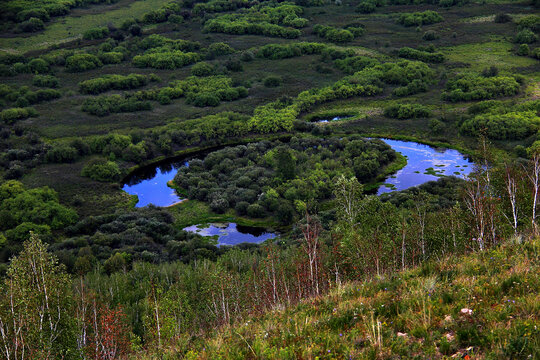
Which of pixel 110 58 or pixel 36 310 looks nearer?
pixel 36 310

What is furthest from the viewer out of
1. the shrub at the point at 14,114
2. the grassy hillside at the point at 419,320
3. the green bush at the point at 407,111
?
the shrub at the point at 14,114

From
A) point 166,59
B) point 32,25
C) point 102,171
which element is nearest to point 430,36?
point 166,59

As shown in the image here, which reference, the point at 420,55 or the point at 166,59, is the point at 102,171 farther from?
the point at 420,55

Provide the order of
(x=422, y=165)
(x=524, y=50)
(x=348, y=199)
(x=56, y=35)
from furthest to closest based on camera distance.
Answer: (x=56, y=35) → (x=524, y=50) → (x=422, y=165) → (x=348, y=199)

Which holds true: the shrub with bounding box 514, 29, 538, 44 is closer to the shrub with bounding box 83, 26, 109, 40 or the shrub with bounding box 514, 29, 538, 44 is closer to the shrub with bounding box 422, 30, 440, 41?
the shrub with bounding box 422, 30, 440, 41

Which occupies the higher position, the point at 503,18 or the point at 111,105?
the point at 503,18

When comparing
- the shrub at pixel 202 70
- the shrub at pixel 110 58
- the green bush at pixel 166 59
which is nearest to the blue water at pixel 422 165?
the shrub at pixel 202 70

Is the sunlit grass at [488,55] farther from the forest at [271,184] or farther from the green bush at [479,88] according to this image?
the green bush at [479,88]
